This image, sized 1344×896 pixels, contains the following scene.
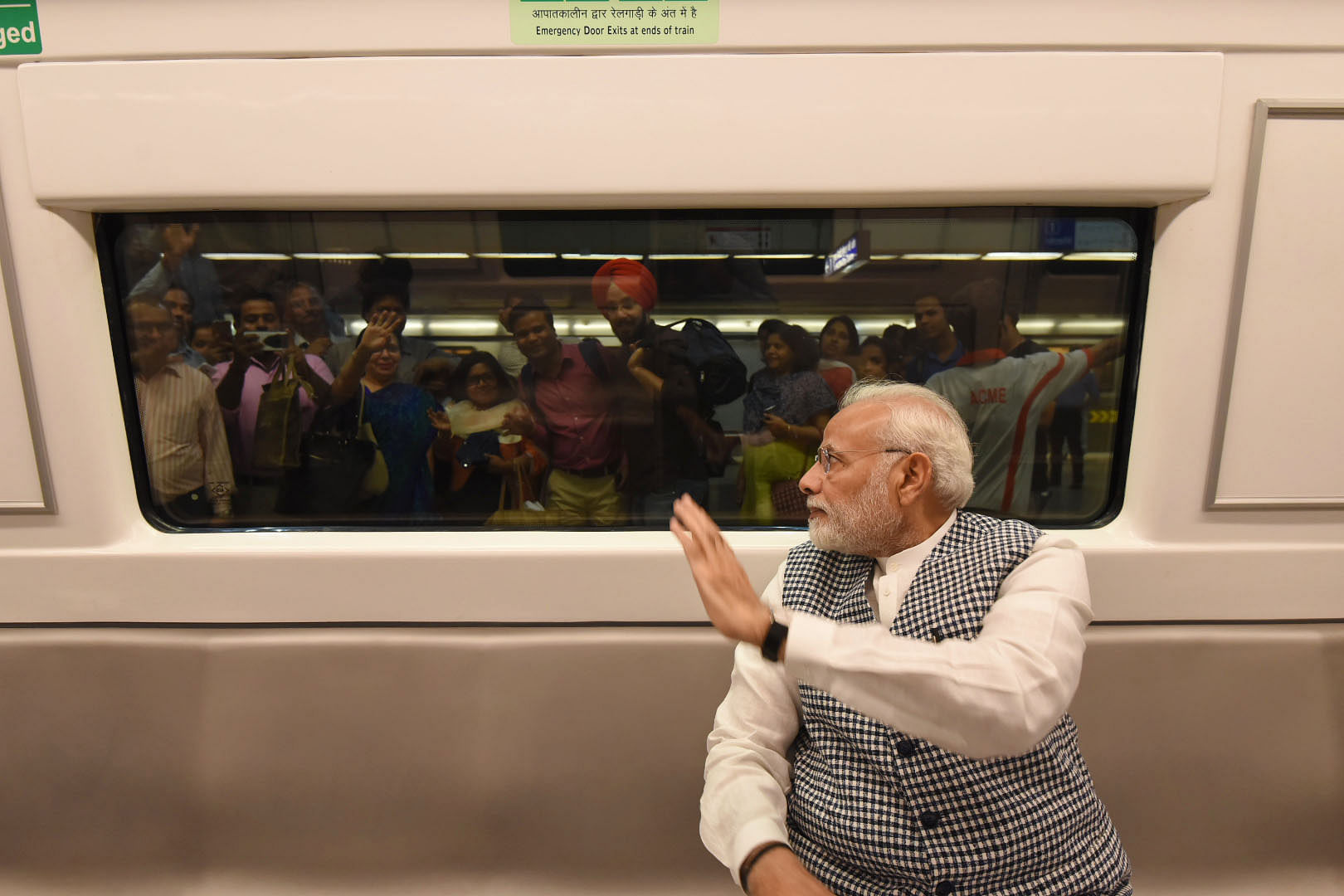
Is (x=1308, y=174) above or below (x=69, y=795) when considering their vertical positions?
above

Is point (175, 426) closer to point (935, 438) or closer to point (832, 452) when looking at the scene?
point (832, 452)

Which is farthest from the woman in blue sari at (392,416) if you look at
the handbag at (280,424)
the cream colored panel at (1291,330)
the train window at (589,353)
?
the cream colored panel at (1291,330)

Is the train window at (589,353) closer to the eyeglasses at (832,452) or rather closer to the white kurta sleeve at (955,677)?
the eyeglasses at (832,452)

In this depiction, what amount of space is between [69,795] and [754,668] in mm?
2096

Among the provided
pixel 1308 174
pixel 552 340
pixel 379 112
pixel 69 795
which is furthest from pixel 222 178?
pixel 1308 174

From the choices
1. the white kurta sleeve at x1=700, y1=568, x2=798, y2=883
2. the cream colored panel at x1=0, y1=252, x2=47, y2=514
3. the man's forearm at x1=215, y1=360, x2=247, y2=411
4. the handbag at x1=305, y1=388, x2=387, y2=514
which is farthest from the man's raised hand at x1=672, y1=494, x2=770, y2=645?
the cream colored panel at x1=0, y1=252, x2=47, y2=514

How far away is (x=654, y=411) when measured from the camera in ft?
6.85

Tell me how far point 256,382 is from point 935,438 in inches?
75.5

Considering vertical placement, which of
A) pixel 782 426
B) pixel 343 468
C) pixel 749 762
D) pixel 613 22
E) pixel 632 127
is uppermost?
pixel 613 22

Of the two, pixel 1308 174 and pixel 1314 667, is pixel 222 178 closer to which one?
pixel 1308 174

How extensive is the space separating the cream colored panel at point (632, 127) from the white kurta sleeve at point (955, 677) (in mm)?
1131

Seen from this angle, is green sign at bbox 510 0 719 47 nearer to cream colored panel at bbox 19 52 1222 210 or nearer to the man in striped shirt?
cream colored panel at bbox 19 52 1222 210

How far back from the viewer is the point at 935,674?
42.7 inches

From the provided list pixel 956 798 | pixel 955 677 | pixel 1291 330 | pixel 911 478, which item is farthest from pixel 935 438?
pixel 1291 330
